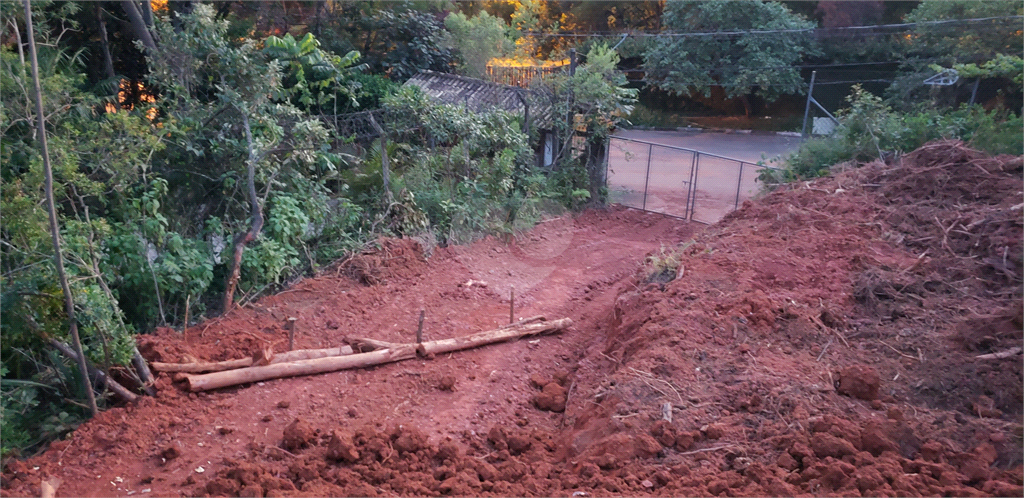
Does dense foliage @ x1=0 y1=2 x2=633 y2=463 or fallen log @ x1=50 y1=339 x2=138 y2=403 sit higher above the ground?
dense foliage @ x1=0 y1=2 x2=633 y2=463

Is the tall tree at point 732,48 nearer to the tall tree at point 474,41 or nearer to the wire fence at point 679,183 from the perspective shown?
the wire fence at point 679,183

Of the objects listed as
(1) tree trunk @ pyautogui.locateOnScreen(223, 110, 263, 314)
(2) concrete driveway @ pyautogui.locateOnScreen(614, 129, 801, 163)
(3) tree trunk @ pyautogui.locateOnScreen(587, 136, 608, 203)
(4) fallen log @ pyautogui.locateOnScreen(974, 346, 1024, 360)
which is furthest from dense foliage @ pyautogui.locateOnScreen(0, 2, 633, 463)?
(2) concrete driveway @ pyautogui.locateOnScreen(614, 129, 801, 163)

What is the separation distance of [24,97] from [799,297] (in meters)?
7.47

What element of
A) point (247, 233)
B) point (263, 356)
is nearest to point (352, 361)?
point (263, 356)

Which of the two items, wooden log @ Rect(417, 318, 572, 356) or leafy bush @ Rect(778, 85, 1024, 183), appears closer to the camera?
wooden log @ Rect(417, 318, 572, 356)

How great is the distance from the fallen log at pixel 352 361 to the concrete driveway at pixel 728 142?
16023mm

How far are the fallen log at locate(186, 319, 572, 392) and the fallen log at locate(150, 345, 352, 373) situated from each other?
92 mm

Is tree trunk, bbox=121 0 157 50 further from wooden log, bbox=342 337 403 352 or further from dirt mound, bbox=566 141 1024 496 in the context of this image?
dirt mound, bbox=566 141 1024 496

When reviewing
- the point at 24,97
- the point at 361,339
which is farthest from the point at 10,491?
the point at 24,97

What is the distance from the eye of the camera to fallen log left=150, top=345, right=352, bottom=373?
5.73m

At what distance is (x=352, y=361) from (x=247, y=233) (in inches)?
88.6

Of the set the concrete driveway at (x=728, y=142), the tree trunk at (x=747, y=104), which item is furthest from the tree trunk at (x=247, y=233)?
the tree trunk at (x=747, y=104)

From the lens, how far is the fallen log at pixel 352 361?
18.9 feet

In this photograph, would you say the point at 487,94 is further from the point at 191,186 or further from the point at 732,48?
Result: the point at 732,48
